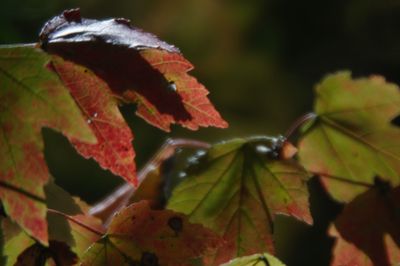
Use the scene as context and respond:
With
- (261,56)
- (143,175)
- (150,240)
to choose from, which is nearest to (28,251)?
(150,240)

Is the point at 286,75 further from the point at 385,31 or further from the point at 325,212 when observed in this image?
the point at 325,212

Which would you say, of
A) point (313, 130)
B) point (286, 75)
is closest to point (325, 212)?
point (286, 75)

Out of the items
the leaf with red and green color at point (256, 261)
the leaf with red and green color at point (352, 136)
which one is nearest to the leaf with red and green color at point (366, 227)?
the leaf with red and green color at point (352, 136)

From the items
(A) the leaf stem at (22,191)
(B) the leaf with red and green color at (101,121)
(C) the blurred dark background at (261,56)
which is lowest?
(C) the blurred dark background at (261,56)

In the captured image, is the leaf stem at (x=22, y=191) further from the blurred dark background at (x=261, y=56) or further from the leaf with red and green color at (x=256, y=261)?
the blurred dark background at (x=261, y=56)

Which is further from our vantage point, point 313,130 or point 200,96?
point 313,130

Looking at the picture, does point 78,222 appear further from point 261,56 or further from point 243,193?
point 261,56
